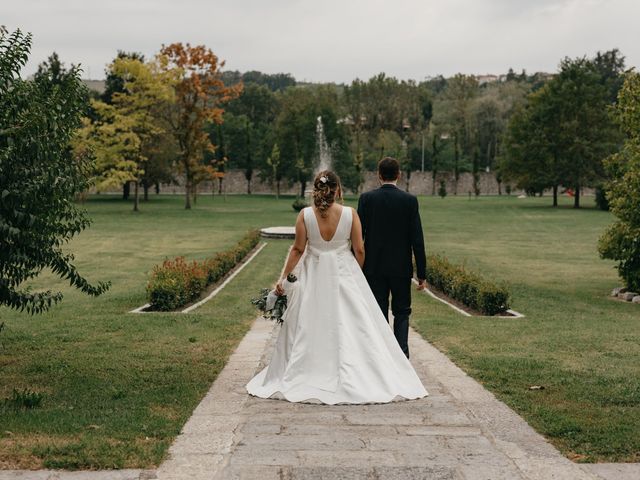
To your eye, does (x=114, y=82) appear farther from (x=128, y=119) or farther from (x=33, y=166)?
(x=33, y=166)

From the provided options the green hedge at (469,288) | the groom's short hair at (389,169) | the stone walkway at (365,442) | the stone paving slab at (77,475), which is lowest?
the green hedge at (469,288)

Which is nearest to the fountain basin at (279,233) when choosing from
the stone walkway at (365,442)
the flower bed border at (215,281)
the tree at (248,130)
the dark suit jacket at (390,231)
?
the flower bed border at (215,281)

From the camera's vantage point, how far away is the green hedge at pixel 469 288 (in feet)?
48.0

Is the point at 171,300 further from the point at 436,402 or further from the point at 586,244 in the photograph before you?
the point at 586,244

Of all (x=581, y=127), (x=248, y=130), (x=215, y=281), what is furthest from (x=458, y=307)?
(x=248, y=130)

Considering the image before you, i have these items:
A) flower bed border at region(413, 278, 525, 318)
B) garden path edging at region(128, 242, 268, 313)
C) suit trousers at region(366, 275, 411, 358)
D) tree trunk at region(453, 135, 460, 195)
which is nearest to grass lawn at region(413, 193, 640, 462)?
flower bed border at region(413, 278, 525, 318)

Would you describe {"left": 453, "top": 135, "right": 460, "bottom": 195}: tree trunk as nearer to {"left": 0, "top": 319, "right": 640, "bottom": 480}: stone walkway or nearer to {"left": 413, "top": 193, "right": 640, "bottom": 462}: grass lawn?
{"left": 413, "top": 193, "right": 640, "bottom": 462}: grass lawn

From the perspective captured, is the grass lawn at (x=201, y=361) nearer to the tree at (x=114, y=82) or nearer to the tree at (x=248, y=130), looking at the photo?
the tree at (x=114, y=82)

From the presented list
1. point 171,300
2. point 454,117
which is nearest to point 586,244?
point 171,300

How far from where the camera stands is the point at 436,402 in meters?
7.01

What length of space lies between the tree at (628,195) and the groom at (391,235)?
10.2m

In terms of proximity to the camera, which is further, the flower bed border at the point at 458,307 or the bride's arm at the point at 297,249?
the flower bed border at the point at 458,307

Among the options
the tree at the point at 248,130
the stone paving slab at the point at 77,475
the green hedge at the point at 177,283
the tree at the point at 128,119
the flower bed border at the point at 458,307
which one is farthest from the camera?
the tree at the point at 248,130

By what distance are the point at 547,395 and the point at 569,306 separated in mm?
9313
